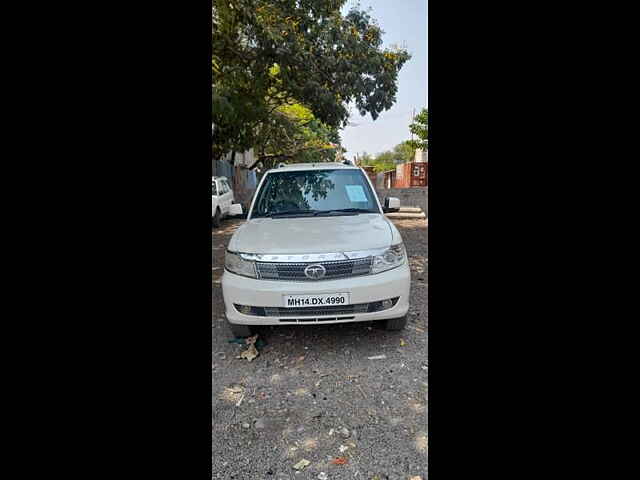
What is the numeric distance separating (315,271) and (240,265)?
0.62 meters

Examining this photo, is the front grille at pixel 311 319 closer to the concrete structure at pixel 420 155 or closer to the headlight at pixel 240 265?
the headlight at pixel 240 265

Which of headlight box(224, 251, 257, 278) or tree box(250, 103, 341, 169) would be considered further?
tree box(250, 103, 341, 169)

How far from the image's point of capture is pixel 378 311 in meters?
3.01

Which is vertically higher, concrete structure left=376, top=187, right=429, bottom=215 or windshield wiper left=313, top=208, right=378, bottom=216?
concrete structure left=376, top=187, right=429, bottom=215

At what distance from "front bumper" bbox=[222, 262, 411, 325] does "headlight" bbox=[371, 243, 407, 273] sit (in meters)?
0.04

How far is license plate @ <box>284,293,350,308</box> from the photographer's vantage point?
2.88m

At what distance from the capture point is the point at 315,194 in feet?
13.2

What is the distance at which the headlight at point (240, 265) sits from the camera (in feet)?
9.84

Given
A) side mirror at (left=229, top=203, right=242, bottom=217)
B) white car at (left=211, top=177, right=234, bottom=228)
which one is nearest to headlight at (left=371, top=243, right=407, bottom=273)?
side mirror at (left=229, top=203, right=242, bottom=217)

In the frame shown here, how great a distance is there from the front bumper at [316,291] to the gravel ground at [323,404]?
35 centimetres

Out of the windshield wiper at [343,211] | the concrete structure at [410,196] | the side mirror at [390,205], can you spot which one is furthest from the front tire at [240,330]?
the concrete structure at [410,196]

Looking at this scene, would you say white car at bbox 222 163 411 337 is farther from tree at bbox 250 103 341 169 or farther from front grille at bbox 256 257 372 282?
tree at bbox 250 103 341 169

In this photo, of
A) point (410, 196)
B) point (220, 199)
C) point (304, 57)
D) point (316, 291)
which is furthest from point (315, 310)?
point (410, 196)
